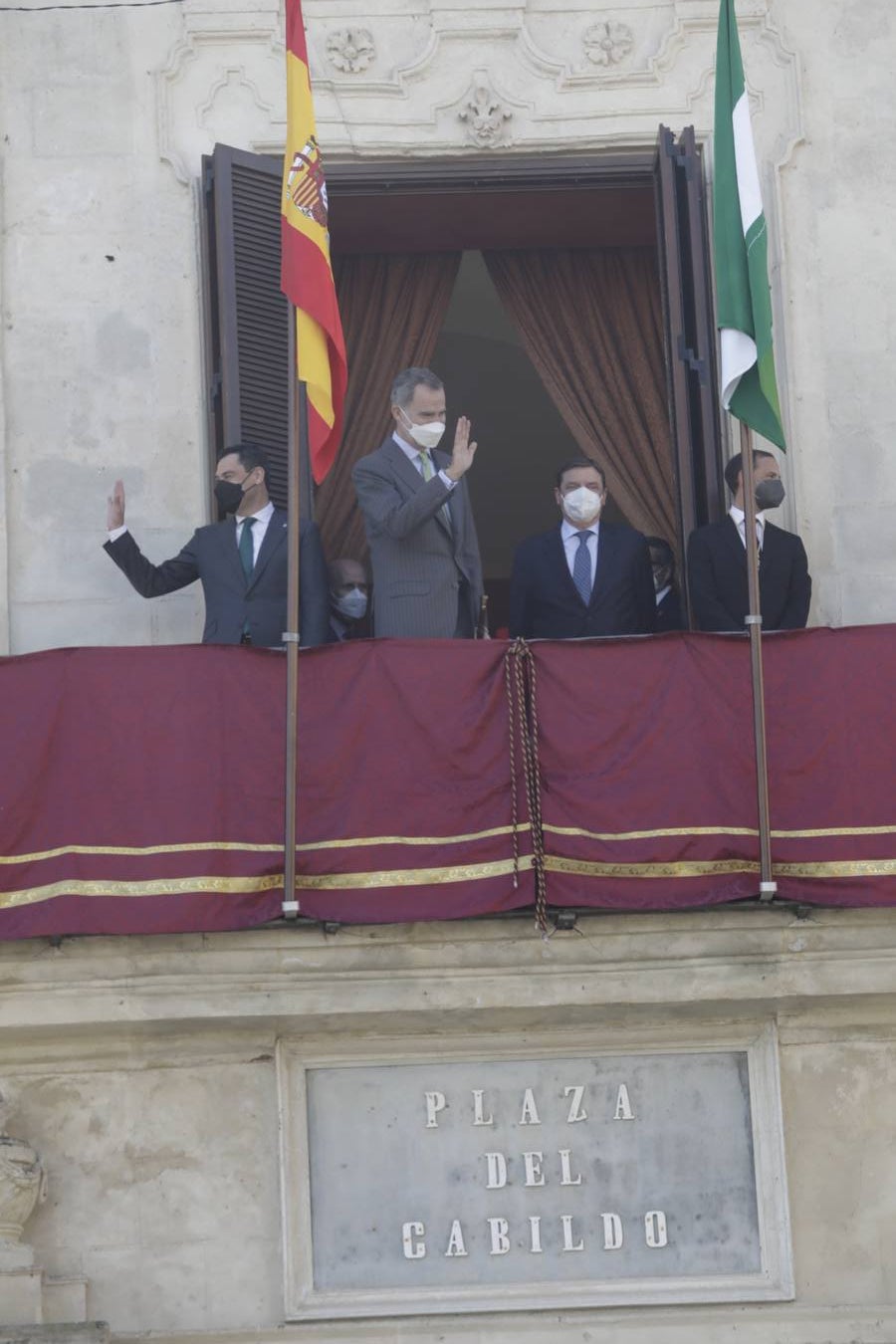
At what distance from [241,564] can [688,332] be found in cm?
217

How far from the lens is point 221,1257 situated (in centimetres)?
1142

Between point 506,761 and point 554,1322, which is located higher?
point 506,761

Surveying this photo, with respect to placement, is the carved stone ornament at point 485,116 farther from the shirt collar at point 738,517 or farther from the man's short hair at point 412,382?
the shirt collar at point 738,517

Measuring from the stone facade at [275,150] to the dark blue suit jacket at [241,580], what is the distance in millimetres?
511

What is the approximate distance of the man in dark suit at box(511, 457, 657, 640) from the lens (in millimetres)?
12070

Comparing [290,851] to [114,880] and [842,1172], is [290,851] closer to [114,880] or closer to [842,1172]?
[114,880]

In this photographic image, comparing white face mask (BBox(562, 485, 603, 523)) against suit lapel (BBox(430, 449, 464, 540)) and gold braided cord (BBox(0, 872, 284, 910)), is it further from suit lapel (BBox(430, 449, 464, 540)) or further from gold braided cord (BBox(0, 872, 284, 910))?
gold braided cord (BBox(0, 872, 284, 910))

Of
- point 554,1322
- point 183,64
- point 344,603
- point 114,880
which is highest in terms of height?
point 183,64

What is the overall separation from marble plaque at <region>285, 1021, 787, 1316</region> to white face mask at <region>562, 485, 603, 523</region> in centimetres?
210

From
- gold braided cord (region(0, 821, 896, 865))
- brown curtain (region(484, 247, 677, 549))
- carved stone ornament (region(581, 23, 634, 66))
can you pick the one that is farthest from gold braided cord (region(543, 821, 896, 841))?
carved stone ornament (region(581, 23, 634, 66))

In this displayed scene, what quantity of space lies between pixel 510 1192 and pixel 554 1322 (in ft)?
1.62

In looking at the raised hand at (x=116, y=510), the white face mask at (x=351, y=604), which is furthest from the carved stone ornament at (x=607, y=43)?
the raised hand at (x=116, y=510)

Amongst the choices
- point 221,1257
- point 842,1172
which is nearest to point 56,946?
point 221,1257

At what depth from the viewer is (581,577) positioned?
39.8 feet
